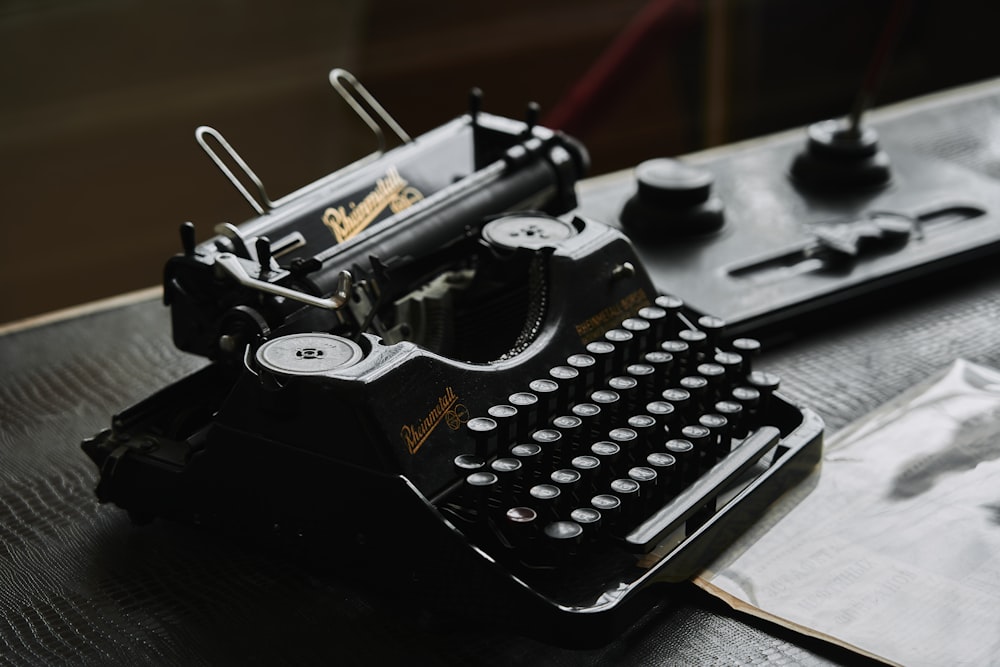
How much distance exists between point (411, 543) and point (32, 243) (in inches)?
115

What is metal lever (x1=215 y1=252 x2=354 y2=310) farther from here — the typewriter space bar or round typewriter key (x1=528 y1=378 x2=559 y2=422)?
the typewriter space bar

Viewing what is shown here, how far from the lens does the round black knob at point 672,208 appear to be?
235cm

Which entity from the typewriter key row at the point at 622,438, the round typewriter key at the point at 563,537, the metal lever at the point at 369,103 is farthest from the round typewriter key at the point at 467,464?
the metal lever at the point at 369,103

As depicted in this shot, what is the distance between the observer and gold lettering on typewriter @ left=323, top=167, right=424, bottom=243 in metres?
1.71

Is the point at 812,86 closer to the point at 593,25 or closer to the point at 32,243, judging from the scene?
the point at 593,25

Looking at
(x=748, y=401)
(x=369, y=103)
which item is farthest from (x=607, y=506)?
(x=369, y=103)

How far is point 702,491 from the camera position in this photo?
1512 mm

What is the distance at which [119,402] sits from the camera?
1959mm

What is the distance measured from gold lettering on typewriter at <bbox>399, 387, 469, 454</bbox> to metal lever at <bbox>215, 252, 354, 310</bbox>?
6.4 inches

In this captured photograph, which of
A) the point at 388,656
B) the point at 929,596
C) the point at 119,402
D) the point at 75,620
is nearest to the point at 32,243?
the point at 119,402

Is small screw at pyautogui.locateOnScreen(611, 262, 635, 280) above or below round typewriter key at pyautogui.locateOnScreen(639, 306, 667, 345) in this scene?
A: above

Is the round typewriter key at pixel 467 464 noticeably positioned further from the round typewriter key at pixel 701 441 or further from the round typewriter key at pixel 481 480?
the round typewriter key at pixel 701 441

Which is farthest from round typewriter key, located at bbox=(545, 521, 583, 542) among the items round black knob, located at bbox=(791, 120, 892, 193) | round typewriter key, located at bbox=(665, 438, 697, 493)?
round black knob, located at bbox=(791, 120, 892, 193)

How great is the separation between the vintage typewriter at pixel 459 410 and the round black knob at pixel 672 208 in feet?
1.68
